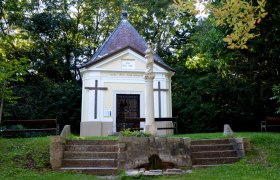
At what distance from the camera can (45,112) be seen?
66.0 feet

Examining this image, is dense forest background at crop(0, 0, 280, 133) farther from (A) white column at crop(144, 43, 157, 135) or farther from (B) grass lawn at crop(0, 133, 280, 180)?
(B) grass lawn at crop(0, 133, 280, 180)

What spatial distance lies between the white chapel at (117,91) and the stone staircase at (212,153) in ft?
20.7

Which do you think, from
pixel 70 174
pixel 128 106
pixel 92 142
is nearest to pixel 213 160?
pixel 92 142

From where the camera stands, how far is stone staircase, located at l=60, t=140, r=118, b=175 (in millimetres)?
8125

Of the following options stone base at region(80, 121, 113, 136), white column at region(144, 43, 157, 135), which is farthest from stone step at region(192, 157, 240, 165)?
stone base at region(80, 121, 113, 136)

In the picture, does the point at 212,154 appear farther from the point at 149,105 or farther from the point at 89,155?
the point at 89,155

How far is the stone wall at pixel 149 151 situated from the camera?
8.20 metres

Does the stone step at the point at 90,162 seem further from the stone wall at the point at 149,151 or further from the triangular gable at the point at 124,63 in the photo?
the triangular gable at the point at 124,63

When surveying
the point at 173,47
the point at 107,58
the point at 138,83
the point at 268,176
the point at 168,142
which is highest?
the point at 173,47

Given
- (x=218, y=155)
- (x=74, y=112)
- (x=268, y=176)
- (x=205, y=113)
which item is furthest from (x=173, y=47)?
(x=268, y=176)

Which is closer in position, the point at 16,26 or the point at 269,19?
the point at 269,19

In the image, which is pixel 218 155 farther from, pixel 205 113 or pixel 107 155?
pixel 205 113

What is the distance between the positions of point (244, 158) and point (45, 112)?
48.8ft

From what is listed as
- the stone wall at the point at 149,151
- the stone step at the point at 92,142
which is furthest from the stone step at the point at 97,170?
the stone step at the point at 92,142
